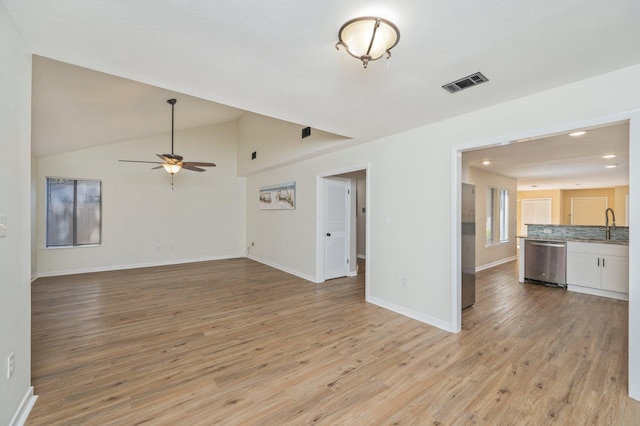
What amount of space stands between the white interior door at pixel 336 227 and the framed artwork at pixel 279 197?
3.26 ft

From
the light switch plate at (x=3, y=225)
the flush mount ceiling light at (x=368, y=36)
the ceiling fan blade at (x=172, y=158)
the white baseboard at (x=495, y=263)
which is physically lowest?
the white baseboard at (x=495, y=263)

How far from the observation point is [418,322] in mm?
3551

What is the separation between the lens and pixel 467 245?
Answer: 12.8 feet

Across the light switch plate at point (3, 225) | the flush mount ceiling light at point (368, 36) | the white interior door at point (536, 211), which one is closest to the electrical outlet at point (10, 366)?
the light switch plate at point (3, 225)

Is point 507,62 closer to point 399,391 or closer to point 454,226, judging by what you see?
point 454,226

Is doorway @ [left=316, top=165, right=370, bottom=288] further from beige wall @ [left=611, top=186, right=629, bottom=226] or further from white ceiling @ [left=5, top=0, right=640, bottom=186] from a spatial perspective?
beige wall @ [left=611, top=186, right=629, bottom=226]

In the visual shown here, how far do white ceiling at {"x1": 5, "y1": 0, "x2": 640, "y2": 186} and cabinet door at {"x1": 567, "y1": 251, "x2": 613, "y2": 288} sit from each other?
13.1ft

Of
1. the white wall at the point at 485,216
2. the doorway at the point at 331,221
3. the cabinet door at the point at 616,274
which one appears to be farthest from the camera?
the white wall at the point at 485,216

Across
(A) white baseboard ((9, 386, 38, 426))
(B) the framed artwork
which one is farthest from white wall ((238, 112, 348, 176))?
(A) white baseboard ((9, 386, 38, 426))

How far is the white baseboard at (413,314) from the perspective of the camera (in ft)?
10.9

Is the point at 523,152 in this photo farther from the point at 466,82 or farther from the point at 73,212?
the point at 73,212

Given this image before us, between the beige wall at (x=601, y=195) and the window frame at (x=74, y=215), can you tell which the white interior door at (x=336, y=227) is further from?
the beige wall at (x=601, y=195)

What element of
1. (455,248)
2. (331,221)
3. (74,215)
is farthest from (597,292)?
(74,215)

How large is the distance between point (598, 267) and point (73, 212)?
10.3 metres
